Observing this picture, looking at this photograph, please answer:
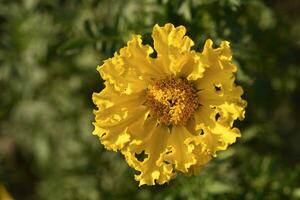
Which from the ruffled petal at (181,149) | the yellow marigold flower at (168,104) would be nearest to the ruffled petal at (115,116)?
the yellow marigold flower at (168,104)

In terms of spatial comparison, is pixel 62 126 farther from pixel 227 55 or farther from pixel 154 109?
pixel 227 55

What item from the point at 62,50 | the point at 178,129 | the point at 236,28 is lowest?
the point at 178,129

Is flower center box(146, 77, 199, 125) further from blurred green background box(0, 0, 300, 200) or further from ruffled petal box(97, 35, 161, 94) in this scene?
blurred green background box(0, 0, 300, 200)

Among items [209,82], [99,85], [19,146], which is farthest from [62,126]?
[209,82]

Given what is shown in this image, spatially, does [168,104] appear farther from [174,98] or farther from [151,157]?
[151,157]

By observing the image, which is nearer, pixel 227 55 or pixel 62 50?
pixel 227 55

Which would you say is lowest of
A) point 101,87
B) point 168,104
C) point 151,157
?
point 151,157

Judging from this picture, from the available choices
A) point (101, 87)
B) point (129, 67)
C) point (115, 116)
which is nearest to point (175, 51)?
point (129, 67)

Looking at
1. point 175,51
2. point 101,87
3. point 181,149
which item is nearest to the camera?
point 175,51
